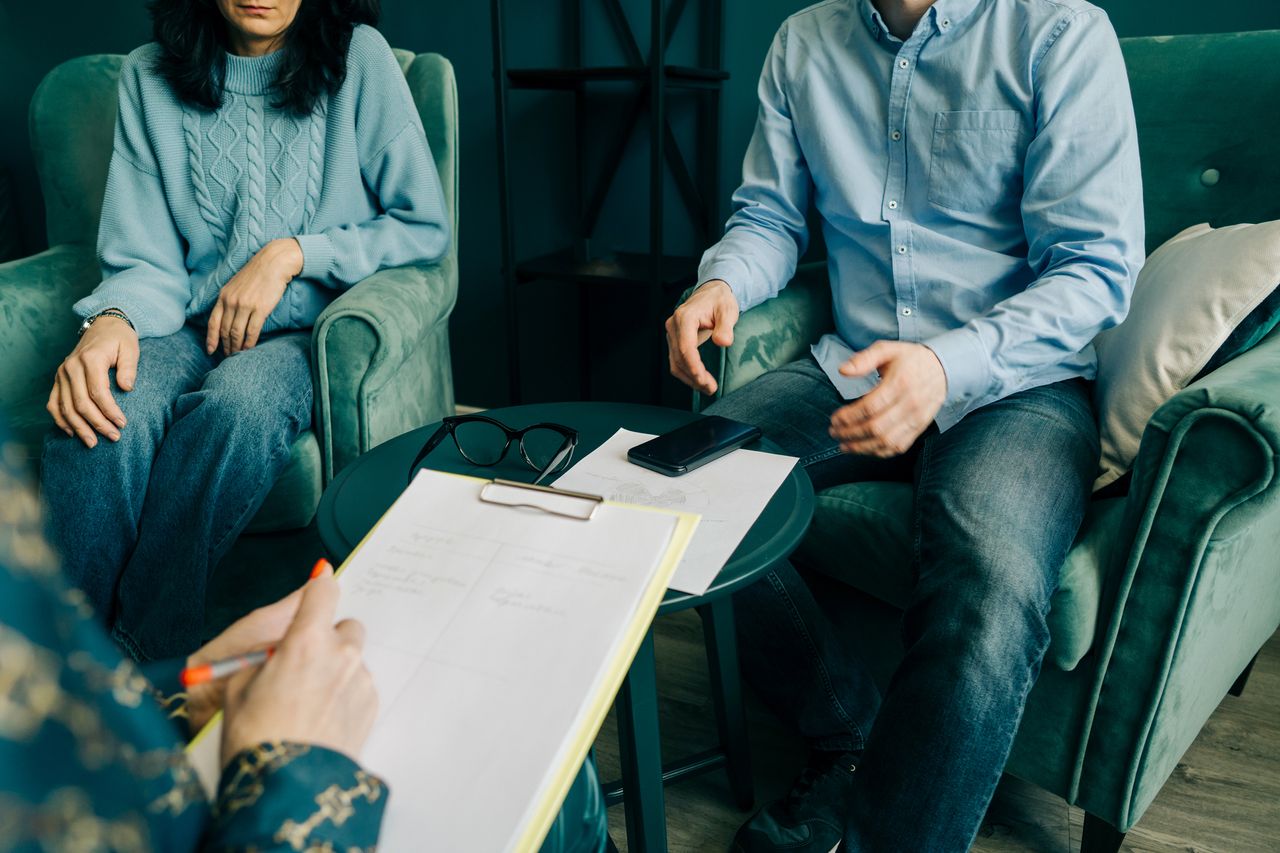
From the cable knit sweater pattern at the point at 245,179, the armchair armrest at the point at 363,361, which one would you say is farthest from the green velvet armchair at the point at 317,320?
the cable knit sweater pattern at the point at 245,179

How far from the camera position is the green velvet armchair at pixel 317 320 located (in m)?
1.30

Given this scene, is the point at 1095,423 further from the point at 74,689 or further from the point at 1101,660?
the point at 74,689

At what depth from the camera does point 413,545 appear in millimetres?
609

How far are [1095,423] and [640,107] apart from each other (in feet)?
4.36

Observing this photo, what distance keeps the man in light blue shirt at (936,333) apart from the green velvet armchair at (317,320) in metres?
0.49

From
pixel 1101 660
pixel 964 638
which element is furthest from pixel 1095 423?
pixel 964 638

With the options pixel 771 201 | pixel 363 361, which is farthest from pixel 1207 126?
pixel 363 361

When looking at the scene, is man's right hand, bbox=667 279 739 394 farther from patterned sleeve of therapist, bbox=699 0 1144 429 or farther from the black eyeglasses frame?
the black eyeglasses frame

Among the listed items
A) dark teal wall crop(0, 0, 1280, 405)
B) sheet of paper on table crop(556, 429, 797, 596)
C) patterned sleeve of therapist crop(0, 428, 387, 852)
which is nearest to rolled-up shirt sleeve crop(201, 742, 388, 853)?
patterned sleeve of therapist crop(0, 428, 387, 852)

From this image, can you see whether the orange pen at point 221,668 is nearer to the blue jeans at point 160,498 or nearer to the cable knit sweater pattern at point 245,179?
the blue jeans at point 160,498

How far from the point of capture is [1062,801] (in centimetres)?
121

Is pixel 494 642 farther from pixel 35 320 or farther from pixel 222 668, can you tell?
pixel 35 320

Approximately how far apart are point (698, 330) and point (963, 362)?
37cm

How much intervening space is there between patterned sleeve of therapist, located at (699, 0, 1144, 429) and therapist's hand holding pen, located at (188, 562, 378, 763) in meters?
0.75
